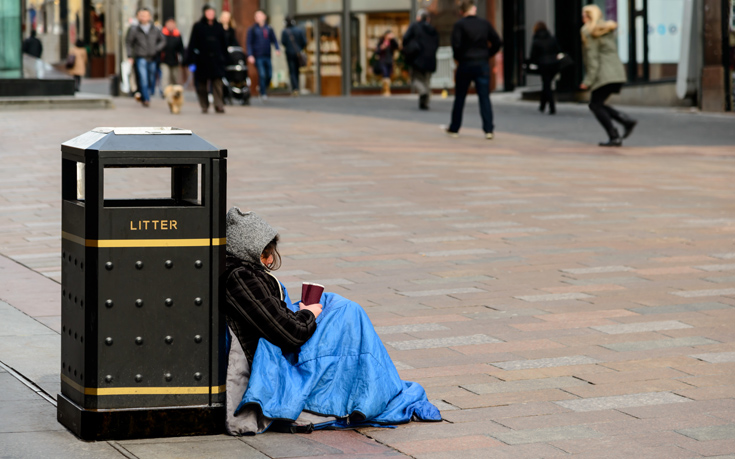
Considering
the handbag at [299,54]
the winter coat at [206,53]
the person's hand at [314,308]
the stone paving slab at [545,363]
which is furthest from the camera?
the handbag at [299,54]

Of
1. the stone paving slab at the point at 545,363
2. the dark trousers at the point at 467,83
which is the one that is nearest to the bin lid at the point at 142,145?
the stone paving slab at the point at 545,363

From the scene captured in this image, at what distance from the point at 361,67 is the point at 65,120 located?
1346 cm

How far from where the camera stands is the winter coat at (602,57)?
14.6 metres

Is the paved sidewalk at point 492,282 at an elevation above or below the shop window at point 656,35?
below

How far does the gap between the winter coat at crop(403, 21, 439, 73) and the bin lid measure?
58.0 ft

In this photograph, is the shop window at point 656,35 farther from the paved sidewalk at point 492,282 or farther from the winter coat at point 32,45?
the winter coat at point 32,45

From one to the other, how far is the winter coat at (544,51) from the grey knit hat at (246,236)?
17.6 metres

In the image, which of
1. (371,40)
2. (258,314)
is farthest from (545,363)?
(371,40)

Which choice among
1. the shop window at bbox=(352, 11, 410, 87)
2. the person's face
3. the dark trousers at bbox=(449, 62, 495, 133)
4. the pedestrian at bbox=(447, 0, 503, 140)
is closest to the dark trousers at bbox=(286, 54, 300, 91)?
the shop window at bbox=(352, 11, 410, 87)

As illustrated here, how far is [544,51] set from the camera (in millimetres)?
21406

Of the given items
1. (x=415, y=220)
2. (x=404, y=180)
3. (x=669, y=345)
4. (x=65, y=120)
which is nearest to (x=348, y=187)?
(x=404, y=180)

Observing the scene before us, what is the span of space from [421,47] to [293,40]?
6796 millimetres

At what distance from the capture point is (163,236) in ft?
12.2

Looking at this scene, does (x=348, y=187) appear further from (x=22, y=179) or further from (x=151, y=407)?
(x=151, y=407)
